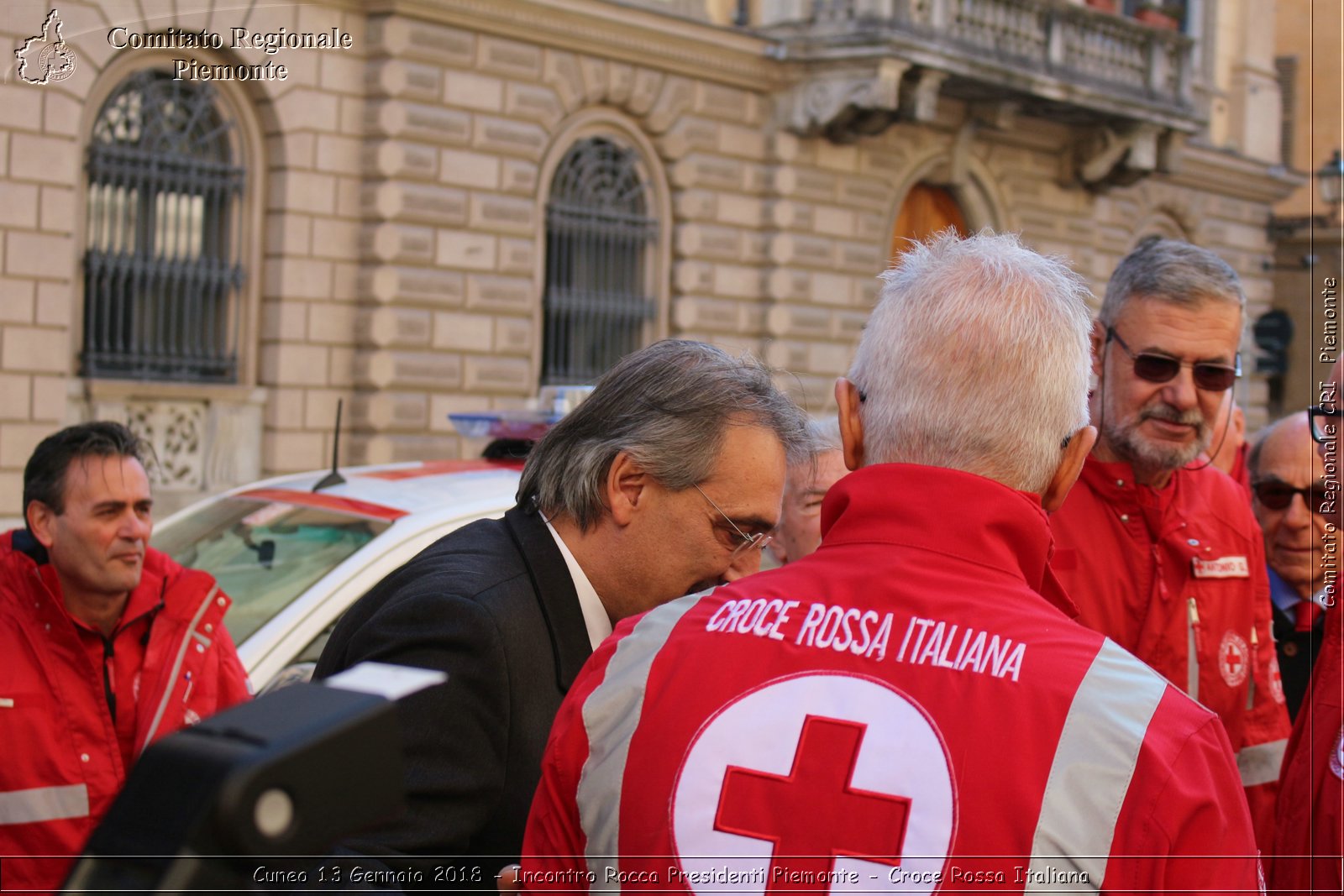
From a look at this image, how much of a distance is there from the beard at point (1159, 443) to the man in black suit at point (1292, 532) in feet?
2.62

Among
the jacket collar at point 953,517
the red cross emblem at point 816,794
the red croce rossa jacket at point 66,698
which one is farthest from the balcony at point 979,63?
the red cross emblem at point 816,794

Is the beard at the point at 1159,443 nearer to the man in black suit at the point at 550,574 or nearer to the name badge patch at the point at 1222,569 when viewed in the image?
the name badge patch at the point at 1222,569

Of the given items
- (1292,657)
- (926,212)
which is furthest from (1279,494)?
(926,212)

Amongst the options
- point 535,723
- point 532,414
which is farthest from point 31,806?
point 532,414

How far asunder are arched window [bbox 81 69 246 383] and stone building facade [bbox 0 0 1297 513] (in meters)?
0.02

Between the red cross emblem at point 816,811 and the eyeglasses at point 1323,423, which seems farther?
the eyeglasses at point 1323,423

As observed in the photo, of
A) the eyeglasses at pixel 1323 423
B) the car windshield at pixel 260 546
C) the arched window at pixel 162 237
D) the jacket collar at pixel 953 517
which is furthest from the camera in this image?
the arched window at pixel 162 237

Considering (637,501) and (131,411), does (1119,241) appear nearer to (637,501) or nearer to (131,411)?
(131,411)

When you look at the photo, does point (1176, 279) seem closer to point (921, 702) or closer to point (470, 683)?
point (470, 683)

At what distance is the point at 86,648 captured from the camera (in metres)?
3.44

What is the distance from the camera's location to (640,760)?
1549 mm

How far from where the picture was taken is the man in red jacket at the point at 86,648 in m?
3.21

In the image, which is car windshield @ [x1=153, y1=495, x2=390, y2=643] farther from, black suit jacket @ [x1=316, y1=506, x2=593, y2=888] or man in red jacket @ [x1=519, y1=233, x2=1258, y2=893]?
man in red jacket @ [x1=519, y1=233, x2=1258, y2=893]

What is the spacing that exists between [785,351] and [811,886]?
1410 cm
